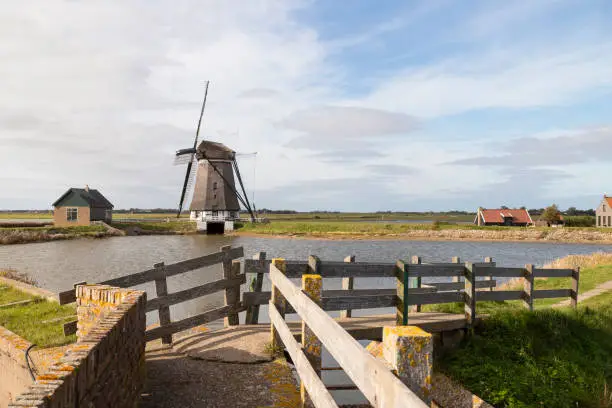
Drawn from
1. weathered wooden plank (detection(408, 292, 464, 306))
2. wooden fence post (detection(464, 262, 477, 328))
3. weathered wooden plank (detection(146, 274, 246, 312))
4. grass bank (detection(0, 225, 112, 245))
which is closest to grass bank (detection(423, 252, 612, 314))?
wooden fence post (detection(464, 262, 477, 328))

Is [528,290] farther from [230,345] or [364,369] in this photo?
[364,369]

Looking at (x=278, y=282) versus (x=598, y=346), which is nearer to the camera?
(x=278, y=282)

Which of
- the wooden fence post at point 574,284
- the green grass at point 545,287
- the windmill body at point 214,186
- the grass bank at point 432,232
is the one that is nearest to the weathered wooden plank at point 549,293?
the wooden fence post at point 574,284

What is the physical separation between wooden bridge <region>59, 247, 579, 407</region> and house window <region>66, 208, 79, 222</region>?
215 feet

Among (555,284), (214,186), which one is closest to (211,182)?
(214,186)

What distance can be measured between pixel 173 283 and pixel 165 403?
1902cm

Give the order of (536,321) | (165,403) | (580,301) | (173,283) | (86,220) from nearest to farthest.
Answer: (165,403) → (536,321) → (580,301) → (173,283) → (86,220)

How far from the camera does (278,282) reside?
22.7 ft

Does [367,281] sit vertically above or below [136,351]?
below

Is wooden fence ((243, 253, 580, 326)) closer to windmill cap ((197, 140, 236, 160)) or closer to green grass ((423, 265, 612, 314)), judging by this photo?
green grass ((423, 265, 612, 314))

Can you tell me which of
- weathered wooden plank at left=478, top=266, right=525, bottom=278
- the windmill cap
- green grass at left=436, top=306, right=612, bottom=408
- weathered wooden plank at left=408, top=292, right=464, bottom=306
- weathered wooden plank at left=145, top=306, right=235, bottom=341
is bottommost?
green grass at left=436, top=306, right=612, bottom=408

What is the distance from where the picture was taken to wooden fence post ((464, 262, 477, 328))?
393 inches

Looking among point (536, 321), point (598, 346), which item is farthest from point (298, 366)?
point (598, 346)

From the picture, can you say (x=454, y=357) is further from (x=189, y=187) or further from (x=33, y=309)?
(x=189, y=187)
